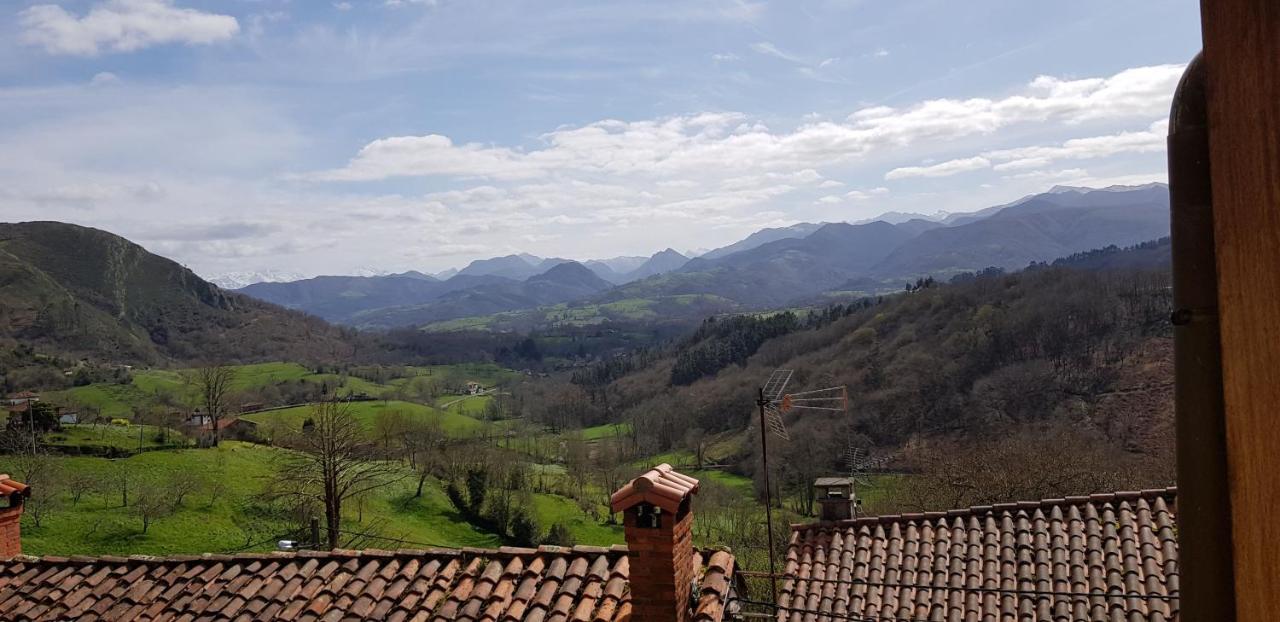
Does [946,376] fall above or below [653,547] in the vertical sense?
below

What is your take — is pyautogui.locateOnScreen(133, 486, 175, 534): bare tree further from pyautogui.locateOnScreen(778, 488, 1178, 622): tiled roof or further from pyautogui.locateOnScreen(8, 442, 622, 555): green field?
pyautogui.locateOnScreen(778, 488, 1178, 622): tiled roof

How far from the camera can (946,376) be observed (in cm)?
7406

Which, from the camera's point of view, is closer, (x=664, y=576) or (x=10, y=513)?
(x=664, y=576)

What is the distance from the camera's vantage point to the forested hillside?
5981cm

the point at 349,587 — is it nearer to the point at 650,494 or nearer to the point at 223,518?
the point at 650,494

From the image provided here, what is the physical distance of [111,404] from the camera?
71.6 meters

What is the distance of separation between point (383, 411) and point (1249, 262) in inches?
3023

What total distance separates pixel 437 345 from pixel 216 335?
166 ft

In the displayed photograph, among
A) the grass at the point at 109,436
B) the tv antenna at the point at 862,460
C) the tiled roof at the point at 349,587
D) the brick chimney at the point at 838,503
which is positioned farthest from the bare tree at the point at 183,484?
the tv antenna at the point at 862,460

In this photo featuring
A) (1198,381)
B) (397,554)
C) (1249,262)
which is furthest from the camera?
(397,554)

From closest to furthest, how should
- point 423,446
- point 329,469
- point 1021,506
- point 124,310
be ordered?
point 1021,506, point 329,469, point 423,446, point 124,310

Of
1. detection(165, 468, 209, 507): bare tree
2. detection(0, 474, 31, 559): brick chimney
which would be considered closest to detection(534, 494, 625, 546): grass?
detection(165, 468, 209, 507): bare tree

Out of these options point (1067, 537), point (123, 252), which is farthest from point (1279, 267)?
point (123, 252)

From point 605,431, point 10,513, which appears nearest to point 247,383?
point 605,431
